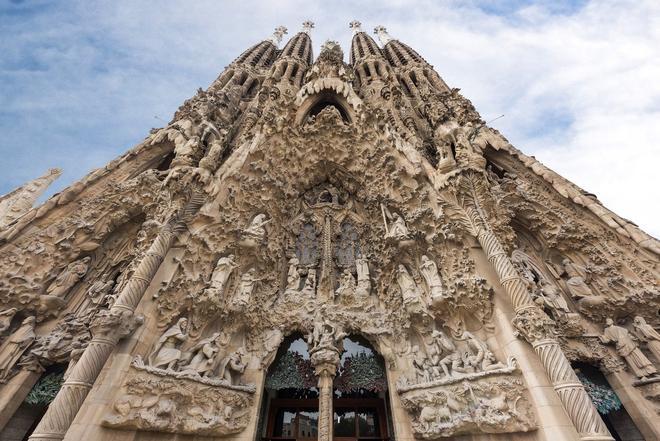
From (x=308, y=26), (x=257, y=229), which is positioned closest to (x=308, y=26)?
(x=308, y=26)

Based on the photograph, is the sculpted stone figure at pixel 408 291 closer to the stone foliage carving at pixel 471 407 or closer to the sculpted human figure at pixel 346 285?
the sculpted human figure at pixel 346 285

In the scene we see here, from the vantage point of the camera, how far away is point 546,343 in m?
4.03

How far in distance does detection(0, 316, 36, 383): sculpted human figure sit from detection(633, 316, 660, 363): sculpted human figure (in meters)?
11.4

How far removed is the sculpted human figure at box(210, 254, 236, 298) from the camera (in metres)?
5.51

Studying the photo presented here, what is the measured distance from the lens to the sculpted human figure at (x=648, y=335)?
16.7 feet

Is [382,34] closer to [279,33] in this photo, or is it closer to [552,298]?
[279,33]

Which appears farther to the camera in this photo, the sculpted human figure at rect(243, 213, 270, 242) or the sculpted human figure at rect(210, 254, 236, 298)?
the sculpted human figure at rect(243, 213, 270, 242)

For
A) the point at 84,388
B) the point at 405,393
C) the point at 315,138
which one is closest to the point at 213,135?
the point at 315,138

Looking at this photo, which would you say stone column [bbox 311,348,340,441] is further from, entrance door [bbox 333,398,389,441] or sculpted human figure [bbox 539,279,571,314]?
sculpted human figure [bbox 539,279,571,314]

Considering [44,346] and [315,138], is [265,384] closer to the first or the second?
[44,346]

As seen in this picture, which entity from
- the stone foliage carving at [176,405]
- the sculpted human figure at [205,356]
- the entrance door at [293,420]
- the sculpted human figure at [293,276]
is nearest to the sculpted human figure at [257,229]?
the sculpted human figure at [293,276]

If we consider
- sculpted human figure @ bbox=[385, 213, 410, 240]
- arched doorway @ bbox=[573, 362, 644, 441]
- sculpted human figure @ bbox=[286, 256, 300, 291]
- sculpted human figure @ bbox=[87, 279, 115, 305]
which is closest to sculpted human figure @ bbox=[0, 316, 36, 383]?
sculpted human figure @ bbox=[87, 279, 115, 305]

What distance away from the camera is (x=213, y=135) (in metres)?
9.05

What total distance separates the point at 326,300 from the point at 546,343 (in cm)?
417
